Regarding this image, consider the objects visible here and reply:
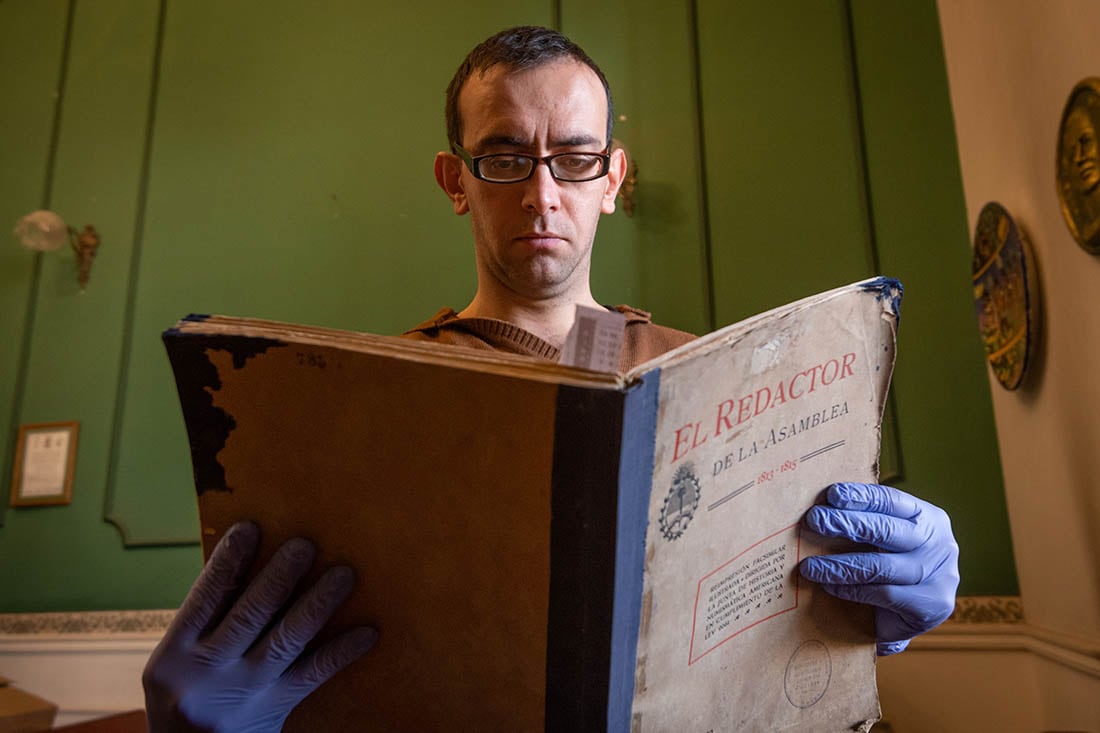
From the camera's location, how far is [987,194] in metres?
1.75

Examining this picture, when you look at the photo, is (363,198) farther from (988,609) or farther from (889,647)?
(988,609)

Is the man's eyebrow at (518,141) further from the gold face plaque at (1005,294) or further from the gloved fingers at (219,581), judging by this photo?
the gold face plaque at (1005,294)

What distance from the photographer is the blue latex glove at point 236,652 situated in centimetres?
63

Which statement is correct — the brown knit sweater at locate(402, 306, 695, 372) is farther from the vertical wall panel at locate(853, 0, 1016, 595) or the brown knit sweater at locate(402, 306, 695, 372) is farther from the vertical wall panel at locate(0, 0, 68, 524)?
the vertical wall panel at locate(0, 0, 68, 524)

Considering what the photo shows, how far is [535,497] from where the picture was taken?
0.53 metres

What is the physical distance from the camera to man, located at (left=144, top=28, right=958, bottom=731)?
659mm

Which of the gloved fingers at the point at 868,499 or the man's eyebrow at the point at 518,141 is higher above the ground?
the man's eyebrow at the point at 518,141

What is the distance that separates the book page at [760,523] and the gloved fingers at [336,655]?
0.77 ft

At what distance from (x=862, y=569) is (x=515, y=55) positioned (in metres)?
0.89

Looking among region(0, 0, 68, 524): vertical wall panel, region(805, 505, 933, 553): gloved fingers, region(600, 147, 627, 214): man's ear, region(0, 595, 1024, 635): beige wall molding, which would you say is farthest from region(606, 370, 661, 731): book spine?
region(0, 0, 68, 524): vertical wall panel

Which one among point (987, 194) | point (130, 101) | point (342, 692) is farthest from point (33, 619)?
point (987, 194)

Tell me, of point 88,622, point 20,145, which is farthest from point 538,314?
point 20,145

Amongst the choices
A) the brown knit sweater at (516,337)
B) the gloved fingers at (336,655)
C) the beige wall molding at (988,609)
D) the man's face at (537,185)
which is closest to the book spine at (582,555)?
the gloved fingers at (336,655)

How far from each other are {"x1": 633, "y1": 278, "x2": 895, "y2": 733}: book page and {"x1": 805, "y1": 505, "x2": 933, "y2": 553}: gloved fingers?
2 cm
